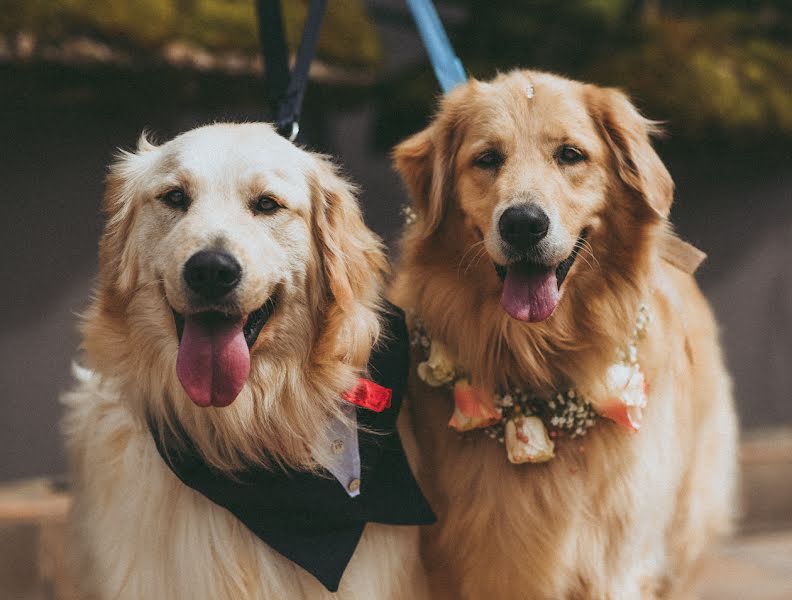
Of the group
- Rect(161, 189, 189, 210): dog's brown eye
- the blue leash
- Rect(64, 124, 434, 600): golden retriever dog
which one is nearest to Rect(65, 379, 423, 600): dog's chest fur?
Rect(64, 124, 434, 600): golden retriever dog

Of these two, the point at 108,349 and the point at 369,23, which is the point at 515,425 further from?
the point at 369,23

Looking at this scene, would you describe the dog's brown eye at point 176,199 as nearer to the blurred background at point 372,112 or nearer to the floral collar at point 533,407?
the floral collar at point 533,407

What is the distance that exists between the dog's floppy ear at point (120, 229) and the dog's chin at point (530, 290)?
1.01 m

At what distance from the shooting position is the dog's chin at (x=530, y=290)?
2410 mm

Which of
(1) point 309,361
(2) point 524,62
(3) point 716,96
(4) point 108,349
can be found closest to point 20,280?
(4) point 108,349

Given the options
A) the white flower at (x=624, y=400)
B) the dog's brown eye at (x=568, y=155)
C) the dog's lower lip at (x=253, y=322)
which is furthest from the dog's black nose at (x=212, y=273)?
the white flower at (x=624, y=400)

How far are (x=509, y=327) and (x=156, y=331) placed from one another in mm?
1012

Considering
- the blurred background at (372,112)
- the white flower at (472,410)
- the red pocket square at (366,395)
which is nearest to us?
the red pocket square at (366,395)

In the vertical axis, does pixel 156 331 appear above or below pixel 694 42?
below

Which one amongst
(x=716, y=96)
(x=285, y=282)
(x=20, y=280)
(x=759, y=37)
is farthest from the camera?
(x=759, y=37)

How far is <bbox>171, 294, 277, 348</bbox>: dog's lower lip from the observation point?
2250 millimetres

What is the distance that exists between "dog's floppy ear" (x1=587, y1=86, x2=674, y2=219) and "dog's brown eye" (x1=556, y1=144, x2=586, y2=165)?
138 mm

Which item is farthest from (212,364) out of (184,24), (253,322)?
(184,24)

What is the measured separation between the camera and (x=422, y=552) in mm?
2660
